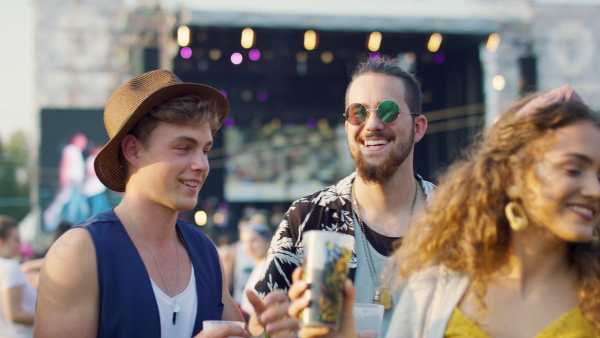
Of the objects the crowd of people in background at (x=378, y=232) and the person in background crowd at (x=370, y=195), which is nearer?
the crowd of people in background at (x=378, y=232)

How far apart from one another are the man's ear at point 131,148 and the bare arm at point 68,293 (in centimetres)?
43

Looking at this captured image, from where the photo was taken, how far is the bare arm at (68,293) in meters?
2.17

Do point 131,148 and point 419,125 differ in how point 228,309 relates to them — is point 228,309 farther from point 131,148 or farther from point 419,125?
point 419,125

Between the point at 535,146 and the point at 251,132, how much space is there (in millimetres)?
17931

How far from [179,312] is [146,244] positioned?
0.30 metres

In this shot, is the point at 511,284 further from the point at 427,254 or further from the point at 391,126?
the point at 391,126

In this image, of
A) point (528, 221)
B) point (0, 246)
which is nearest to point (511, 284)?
point (528, 221)

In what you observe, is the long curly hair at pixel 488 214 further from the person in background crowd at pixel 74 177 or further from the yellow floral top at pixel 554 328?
the person in background crowd at pixel 74 177

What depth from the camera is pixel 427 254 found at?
2104 millimetres

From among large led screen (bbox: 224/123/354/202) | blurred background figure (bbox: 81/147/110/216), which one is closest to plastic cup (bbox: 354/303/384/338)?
blurred background figure (bbox: 81/147/110/216)

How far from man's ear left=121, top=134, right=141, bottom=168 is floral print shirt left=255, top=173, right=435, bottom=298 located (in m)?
0.74

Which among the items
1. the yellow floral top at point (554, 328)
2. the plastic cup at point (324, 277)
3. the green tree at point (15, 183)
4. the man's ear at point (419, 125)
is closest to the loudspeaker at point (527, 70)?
the man's ear at point (419, 125)

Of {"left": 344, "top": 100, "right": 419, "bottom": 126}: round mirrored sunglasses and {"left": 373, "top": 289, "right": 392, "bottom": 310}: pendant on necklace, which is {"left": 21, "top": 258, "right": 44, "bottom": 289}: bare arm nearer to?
{"left": 344, "top": 100, "right": 419, "bottom": 126}: round mirrored sunglasses

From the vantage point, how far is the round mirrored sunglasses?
9.66ft
